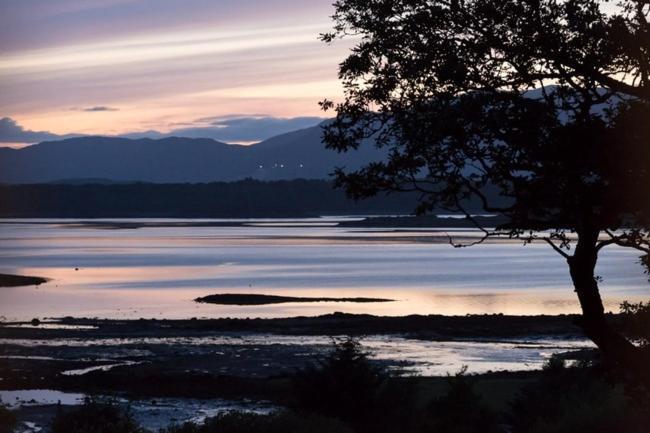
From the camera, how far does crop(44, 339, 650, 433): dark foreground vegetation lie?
59.2ft

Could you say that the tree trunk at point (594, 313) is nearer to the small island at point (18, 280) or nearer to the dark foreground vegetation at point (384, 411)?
the dark foreground vegetation at point (384, 411)

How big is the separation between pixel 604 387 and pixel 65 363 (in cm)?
2094

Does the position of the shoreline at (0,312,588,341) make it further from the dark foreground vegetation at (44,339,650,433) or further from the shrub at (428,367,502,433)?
the shrub at (428,367,502,433)

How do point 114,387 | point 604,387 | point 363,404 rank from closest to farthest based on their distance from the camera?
1. point 363,404
2. point 604,387
3. point 114,387

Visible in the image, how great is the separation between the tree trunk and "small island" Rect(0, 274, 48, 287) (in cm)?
7104

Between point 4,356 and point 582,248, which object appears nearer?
point 582,248

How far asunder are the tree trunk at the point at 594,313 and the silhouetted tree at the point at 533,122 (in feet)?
0.05

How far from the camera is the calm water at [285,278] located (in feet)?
202

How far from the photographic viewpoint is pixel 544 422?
2248 centimetres

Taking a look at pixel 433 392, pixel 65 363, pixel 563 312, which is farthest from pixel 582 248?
pixel 563 312

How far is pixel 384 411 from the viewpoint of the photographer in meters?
21.5

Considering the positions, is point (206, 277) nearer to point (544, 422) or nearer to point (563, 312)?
point (563, 312)

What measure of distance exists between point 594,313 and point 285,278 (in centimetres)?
7122

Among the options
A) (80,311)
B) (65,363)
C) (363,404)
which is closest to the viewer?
(363,404)
